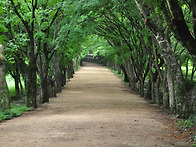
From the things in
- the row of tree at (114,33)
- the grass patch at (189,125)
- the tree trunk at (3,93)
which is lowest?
the grass patch at (189,125)

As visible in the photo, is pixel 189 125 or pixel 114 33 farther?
pixel 114 33

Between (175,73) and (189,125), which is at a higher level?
(175,73)

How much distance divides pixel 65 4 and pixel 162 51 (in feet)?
21.6

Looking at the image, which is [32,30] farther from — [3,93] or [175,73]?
[175,73]

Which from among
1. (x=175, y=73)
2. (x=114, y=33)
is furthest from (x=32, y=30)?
(x=114, y=33)

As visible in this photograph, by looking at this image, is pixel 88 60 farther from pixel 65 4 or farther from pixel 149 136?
pixel 149 136

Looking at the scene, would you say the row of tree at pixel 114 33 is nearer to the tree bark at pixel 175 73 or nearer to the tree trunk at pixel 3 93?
the tree bark at pixel 175 73

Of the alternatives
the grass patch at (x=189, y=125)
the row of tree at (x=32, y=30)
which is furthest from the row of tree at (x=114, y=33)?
the grass patch at (x=189, y=125)

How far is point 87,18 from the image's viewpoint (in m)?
20.8

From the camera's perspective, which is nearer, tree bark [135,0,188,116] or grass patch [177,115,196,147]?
grass patch [177,115,196,147]

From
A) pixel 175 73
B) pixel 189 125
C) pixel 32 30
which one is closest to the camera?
pixel 189 125

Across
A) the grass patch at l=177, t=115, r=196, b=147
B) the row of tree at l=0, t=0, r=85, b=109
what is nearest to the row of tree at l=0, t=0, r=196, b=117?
the row of tree at l=0, t=0, r=85, b=109

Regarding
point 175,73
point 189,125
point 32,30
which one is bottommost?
point 189,125

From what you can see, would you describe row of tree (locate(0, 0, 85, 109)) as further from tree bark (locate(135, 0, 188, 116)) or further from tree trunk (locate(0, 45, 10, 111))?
tree bark (locate(135, 0, 188, 116))
